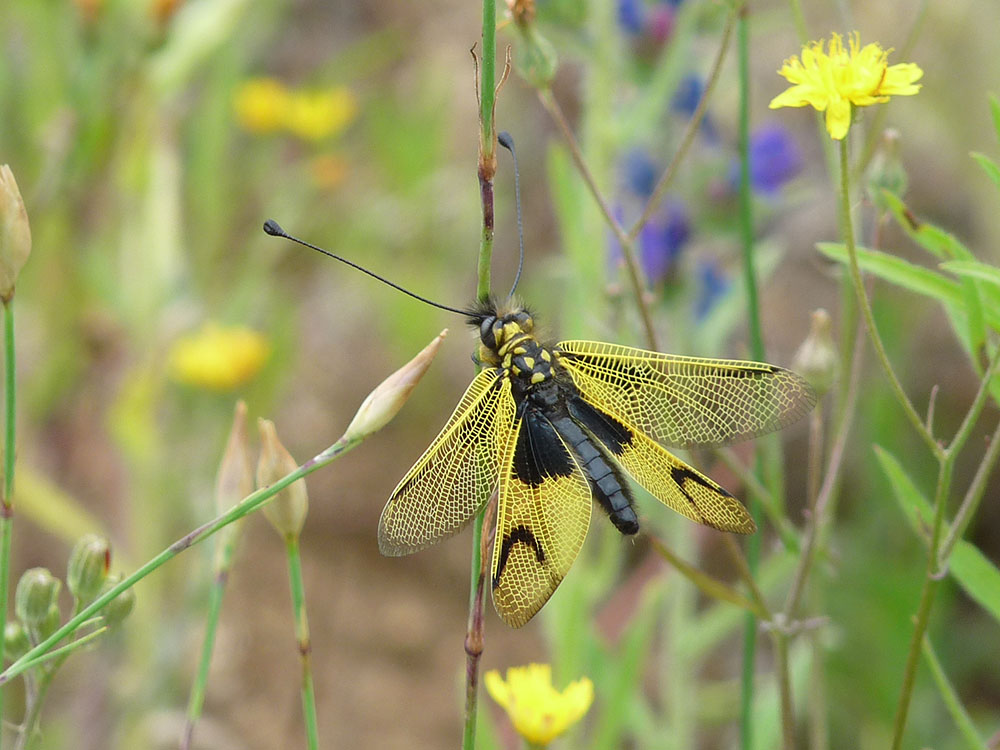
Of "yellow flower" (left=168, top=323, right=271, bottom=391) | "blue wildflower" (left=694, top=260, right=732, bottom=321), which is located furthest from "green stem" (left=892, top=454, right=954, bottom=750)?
"yellow flower" (left=168, top=323, right=271, bottom=391)

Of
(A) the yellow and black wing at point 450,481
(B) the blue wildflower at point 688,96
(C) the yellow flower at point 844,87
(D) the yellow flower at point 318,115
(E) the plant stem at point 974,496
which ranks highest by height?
(D) the yellow flower at point 318,115

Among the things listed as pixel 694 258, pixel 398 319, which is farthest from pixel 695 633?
pixel 398 319

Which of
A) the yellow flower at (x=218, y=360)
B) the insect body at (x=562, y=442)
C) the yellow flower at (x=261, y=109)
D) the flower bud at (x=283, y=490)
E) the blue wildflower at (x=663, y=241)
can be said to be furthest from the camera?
the yellow flower at (x=261, y=109)

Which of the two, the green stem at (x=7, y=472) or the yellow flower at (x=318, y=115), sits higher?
the yellow flower at (x=318, y=115)

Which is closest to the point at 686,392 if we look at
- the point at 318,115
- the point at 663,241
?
the point at 663,241

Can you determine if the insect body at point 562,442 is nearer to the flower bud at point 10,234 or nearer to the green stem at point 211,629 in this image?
the green stem at point 211,629

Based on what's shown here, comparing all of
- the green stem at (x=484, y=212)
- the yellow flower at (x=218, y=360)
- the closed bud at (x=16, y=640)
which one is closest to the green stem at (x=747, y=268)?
the green stem at (x=484, y=212)
